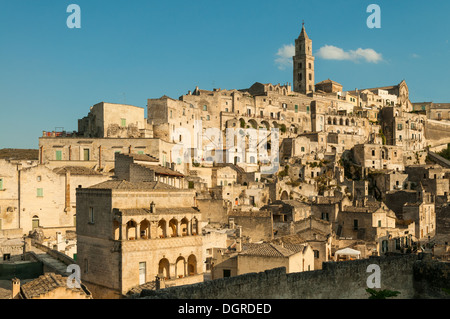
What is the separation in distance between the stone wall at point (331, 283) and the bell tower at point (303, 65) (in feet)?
294

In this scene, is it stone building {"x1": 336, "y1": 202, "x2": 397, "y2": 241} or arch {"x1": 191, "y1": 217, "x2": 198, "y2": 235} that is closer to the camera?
arch {"x1": 191, "y1": 217, "x2": 198, "y2": 235}

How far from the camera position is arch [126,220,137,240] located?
2526 centimetres

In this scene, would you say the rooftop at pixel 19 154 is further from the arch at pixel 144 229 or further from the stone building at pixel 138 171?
the arch at pixel 144 229

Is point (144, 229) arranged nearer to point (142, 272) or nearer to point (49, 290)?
point (142, 272)

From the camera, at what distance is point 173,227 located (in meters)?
28.1

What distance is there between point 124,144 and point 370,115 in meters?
65.0

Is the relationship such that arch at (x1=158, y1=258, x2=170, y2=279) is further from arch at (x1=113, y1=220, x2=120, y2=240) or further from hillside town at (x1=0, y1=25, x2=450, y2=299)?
arch at (x1=113, y1=220, x2=120, y2=240)

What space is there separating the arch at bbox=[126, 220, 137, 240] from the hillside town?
7cm

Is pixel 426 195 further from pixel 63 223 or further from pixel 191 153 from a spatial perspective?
pixel 63 223

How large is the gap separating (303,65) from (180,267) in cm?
8896

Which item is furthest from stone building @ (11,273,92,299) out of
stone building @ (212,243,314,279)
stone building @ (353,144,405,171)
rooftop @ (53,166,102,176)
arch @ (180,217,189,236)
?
stone building @ (353,144,405,171)

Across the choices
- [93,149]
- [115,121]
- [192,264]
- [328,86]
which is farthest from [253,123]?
[192,264]

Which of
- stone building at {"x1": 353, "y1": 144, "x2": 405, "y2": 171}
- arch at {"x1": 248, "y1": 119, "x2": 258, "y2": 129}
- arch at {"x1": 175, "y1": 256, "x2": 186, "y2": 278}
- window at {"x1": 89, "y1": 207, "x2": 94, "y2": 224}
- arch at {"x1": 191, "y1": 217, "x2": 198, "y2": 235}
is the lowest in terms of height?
arch at {"x1": 175, "y1": 256, "x2": 186, "y2": 278}

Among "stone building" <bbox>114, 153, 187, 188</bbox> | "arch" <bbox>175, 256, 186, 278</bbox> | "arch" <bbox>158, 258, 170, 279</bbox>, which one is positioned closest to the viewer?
"arch" <bbox>158, 258, 170, 279</bbox>
